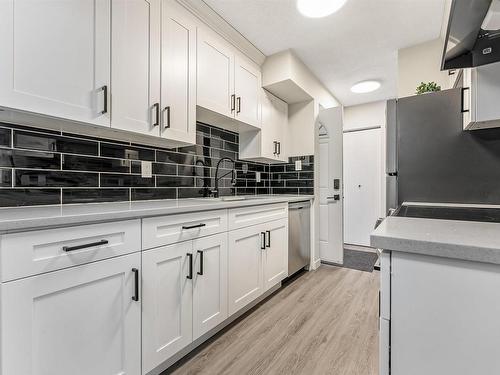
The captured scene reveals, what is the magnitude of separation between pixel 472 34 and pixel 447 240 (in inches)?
39.7

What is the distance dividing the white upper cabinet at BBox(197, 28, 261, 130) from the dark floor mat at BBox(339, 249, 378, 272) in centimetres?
216

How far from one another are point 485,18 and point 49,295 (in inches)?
77.5

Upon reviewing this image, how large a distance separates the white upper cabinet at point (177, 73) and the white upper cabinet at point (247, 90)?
54 cm

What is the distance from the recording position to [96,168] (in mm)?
1515

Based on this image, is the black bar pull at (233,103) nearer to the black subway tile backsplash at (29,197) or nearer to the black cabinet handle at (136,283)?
the black subway tile backsplash at (29,197)

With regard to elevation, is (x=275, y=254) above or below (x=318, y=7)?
below

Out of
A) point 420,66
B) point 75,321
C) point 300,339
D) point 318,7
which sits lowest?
point 300,339

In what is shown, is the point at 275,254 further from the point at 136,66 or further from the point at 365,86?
the point at 365,86

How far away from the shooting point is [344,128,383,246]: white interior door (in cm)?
395

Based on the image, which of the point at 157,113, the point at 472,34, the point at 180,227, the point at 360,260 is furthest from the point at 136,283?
the point at 360,260

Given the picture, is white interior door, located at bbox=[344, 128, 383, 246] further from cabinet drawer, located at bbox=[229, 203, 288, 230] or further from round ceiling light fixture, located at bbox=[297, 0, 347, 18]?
round ceiling light fixture, located at bbox=[297, 0, 347, 18]

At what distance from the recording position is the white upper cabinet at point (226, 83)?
6.33 feet

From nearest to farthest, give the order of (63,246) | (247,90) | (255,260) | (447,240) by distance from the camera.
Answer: (447,240) → (63,246) → (255,260) → (247,90)

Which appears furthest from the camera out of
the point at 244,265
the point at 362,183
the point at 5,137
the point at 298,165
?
the point at 362,183
